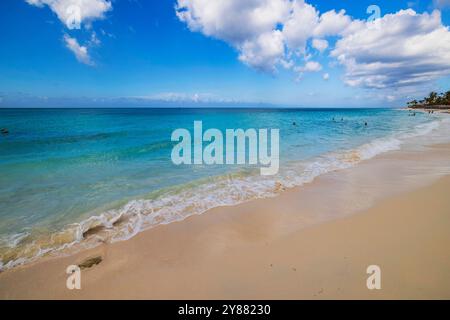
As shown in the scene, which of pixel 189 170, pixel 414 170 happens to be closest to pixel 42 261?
pixel 189 170

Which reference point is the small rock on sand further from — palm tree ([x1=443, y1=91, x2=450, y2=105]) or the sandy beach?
palm tree ([x1=443, y1=91, x2=450, y2=105])

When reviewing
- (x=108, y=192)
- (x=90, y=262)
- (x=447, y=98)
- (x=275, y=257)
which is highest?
(x=447, y=98)

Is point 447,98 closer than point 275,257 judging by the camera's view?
No

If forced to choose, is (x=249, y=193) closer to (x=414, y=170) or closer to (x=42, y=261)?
(x=42, y=261)

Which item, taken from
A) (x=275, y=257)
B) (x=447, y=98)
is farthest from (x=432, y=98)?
(x=275, y=257)

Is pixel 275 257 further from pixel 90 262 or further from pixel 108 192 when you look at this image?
pixel 108 192

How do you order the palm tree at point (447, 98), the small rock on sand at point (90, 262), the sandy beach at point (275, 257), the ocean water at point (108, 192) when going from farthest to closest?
the palm tree at point (447, 98)
the ocean water at point (108, 192)
the small rock on sand at point (90, 262)
the sandy beach at point (275, 257)

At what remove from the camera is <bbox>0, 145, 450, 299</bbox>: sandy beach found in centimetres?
331

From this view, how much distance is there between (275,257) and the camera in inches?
157

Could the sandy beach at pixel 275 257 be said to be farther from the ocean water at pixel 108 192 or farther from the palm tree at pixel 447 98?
the palm tree at pixel 447 98

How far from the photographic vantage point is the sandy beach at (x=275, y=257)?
331cm

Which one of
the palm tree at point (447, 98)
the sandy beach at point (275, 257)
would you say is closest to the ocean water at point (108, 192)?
the sandy beach at point (275, 257)

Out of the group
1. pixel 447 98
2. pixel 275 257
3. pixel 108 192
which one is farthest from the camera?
pixel 447 98

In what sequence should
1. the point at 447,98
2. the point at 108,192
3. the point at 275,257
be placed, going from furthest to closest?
the point at 447,98 < the point at 108,192 < the point at 275,257
